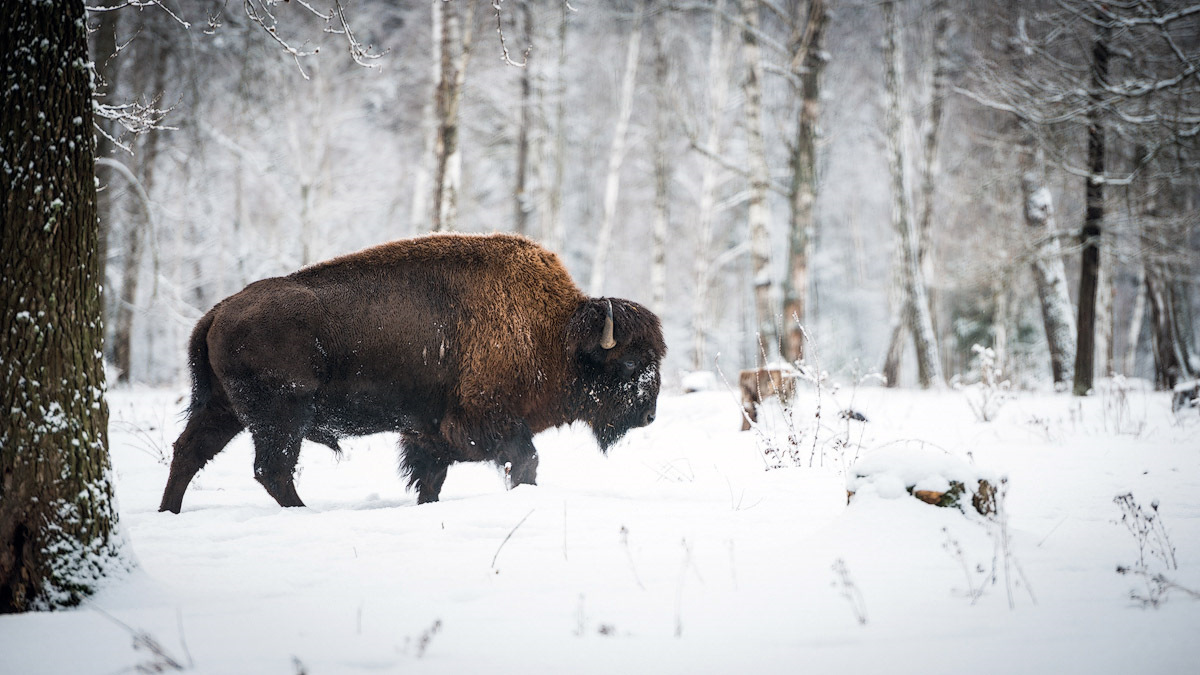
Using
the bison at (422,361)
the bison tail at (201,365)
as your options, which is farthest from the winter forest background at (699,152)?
the bison tail at (201,365)

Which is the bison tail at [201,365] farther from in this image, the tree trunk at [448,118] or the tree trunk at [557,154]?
the tree trunk at [557,154]

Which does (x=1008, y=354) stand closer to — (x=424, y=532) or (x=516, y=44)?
(x=516, y=44)

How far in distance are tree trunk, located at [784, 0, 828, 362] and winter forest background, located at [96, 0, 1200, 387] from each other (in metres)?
0.04

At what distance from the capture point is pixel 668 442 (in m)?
6.65

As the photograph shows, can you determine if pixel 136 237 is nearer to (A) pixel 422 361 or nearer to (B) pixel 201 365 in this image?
(B) pixel 201 365

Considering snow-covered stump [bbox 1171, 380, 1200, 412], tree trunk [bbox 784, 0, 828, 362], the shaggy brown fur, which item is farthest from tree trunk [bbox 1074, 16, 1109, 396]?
the shaggy brown fur

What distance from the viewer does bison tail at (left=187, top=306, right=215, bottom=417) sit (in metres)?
4.13

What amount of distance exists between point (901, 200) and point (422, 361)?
1203 centimetres

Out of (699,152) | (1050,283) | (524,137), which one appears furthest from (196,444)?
(1050,283)

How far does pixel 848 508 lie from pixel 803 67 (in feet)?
27.4

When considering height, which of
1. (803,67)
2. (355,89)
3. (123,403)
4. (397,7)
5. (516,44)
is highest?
(397,7)

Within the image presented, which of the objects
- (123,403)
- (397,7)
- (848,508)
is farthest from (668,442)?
(397,7)

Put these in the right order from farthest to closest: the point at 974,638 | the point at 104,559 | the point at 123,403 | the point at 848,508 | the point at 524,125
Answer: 1. the point at 524,125
2. the point at 123,403
3. the point at 848,508
4. the point at 104,559
5. the point at 974,638

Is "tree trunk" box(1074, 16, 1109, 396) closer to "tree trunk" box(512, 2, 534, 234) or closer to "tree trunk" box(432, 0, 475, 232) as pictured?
"tree trunk" box(432, 0, 475, 232)
